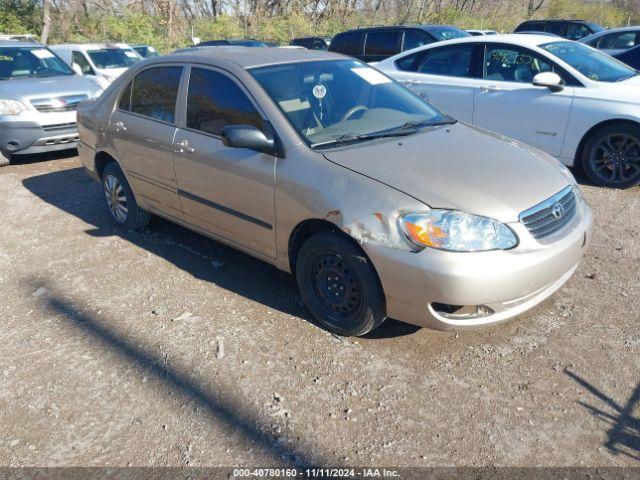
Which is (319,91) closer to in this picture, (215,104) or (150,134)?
(215,104)

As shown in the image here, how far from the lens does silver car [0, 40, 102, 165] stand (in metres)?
7.30

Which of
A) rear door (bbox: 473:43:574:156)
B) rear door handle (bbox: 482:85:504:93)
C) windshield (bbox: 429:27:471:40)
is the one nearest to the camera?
rear door (bbox: 473:43:574:156)

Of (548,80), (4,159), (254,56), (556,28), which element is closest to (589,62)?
(548,80)

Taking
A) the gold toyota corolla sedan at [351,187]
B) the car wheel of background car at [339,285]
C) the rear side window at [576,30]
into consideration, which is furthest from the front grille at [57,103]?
the rear side window at [576,30]

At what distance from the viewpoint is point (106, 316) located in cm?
374

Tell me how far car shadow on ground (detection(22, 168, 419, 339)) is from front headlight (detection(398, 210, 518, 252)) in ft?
2.72

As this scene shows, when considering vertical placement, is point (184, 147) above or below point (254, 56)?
→ below

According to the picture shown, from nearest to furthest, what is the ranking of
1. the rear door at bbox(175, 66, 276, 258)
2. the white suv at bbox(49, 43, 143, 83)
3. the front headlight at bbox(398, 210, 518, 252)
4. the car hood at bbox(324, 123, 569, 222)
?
the front headlight at bbox(398, 210, 518, 252) < the car hood at bbox(324, 123, 569, 222) < the rear door at bbox(175, 66, 276, 258) < the white suv at bbox(49, 43, 143, 83)

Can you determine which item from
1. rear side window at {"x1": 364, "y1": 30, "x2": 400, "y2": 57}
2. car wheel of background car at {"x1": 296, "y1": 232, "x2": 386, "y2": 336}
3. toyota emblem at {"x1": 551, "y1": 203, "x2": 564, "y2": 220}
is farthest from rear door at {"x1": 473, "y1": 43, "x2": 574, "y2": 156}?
rear side window at {"x1": 364, "y1": 30, "x2": 400, "y2": 57}

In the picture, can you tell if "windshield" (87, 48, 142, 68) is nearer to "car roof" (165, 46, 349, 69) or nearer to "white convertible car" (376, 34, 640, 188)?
"white convertible car" (376, 34, 640, 188)

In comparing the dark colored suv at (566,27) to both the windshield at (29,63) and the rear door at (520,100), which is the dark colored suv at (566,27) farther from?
the windshield at (29,63)

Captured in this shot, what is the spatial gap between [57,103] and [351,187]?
6.11m

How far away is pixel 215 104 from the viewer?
390cm

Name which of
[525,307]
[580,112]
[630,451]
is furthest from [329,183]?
[580,112]
